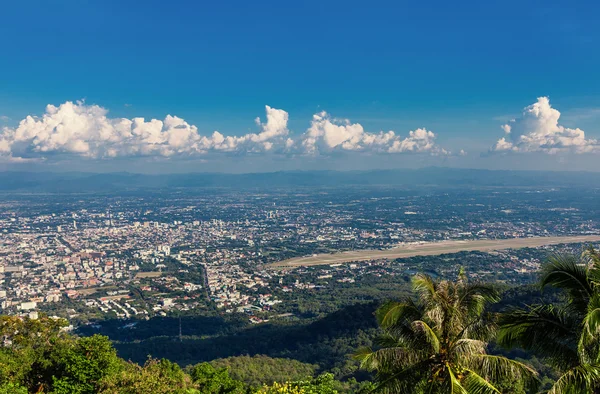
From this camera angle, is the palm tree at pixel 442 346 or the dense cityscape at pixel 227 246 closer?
the palm tree at pixel 442 346

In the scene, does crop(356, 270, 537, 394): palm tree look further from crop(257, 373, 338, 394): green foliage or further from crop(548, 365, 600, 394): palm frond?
crop(257, 373, 338, 394): green foliage

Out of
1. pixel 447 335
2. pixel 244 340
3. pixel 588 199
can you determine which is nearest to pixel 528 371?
pixel 447 335

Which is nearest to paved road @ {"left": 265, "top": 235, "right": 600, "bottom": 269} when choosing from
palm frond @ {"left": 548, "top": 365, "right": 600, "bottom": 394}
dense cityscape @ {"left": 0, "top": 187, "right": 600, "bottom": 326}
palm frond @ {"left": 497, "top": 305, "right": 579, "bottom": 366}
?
dense cityscape @ {"left": 0, "top": 187, "right": 600, "bottom": 326}

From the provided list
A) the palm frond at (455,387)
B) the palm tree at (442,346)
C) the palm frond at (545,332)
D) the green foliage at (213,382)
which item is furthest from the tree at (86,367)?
the palm frond at (545,332)

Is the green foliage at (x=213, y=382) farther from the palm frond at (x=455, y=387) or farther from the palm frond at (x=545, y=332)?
the palm frond at (x=545, y=332)

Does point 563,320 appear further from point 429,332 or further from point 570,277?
point 429,332

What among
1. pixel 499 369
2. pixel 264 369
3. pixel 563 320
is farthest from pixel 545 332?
pixel 264 369
